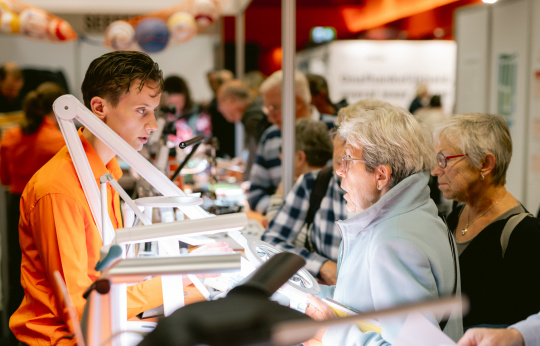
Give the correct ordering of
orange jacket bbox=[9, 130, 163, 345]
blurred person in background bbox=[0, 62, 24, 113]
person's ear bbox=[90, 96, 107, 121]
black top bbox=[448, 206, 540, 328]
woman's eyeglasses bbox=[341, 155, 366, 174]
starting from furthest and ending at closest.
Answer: blurred person in background bbox=[0, 62, 24, 113] → black top bbox=[448, 206, 540, 328] → woman's eyeglasses bbox=[341, 155, 366, 174] → person's ear bbox=[90, 96, 107, 121] → orange jacket bbox=[9, 130, 163, 345]

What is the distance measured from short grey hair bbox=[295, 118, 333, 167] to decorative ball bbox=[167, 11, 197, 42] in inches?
115

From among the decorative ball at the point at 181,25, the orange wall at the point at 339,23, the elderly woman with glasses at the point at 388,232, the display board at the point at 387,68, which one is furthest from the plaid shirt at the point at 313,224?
the orange wall at the point at 339,23

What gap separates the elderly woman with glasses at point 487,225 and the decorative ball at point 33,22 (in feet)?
16.0

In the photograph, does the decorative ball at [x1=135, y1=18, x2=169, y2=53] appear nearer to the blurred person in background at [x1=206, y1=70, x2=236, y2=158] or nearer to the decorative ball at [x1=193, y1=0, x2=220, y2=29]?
the decorative ball at [x1=193, y1=0, x2=220, y2=29]

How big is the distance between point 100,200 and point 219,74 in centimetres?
593

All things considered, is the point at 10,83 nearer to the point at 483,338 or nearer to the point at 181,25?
the point at 181,25

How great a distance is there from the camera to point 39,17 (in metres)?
5.91

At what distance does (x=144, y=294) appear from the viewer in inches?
59.3

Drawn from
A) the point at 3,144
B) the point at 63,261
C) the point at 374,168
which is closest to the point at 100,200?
the point at 63,261

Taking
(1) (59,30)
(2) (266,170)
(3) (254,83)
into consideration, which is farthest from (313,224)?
(3) (254,83)

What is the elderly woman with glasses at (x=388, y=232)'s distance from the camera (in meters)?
1.50

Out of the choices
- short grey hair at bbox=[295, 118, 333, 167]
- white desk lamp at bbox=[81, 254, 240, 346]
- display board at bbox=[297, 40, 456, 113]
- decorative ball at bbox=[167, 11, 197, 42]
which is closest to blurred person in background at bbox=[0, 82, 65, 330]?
short grey hair at bbox=[295, 118, 333, 167]

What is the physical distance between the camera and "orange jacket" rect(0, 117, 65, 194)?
12.3ft

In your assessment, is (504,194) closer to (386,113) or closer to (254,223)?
(386,113)
